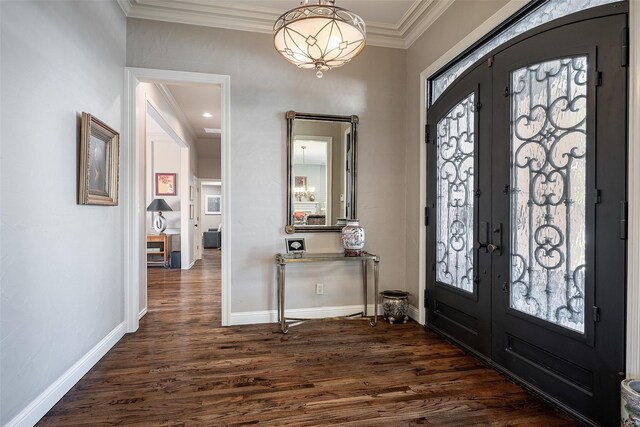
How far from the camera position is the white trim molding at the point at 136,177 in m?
3.19

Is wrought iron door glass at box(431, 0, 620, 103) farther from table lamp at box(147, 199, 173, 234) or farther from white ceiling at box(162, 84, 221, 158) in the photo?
table lamp at box(147, 199, 173, 234)

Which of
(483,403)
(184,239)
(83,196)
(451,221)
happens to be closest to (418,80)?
(451,221)

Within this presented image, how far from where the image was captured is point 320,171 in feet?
11.7

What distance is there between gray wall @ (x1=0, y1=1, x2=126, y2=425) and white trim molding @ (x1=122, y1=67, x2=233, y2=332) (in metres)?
0.44

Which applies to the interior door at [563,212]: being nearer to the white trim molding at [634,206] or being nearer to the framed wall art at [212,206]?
the white trim molding at [634,206]

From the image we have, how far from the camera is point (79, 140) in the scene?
7.53 ft

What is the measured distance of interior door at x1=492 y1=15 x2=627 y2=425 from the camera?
1.70m

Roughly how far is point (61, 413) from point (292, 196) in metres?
2.35

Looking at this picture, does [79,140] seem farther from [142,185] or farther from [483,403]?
[483,403]

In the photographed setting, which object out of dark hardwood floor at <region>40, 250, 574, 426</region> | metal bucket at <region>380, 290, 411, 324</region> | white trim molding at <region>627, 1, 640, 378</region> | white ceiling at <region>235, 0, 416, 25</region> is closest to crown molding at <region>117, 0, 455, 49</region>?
white ceiling at <region>235, 0, 416, 25</region>

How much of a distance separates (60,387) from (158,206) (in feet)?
18.1

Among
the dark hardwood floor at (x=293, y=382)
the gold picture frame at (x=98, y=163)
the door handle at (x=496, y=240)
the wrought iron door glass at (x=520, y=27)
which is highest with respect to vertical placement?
the wrought iron door glass at (x=520, y=27)

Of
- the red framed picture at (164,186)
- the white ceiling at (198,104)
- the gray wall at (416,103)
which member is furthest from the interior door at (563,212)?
the red framed picture at (164,186)

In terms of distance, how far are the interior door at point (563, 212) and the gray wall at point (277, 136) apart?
4.52ft
